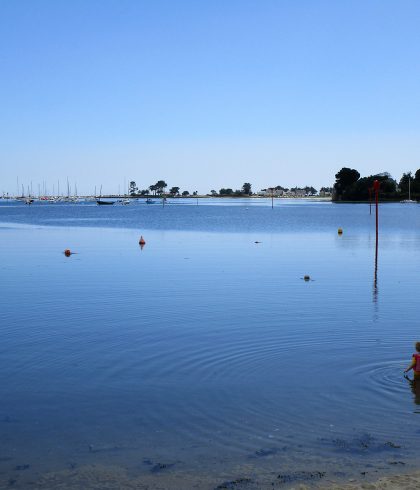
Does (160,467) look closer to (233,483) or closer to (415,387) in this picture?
(233,483)

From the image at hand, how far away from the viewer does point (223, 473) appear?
1110cm

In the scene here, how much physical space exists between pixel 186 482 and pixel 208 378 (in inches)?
242

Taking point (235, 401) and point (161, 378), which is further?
point (161, 378)

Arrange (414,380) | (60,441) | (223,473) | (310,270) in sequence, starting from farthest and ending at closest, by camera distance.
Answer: (310,270), (414,380), (60,441), (223,473)

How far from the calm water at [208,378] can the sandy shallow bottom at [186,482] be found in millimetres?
68

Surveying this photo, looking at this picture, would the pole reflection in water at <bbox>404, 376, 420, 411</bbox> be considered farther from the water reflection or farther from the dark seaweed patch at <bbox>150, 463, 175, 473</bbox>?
the dark seaweed patch at <bbox>150, 463, 175, 473</bbox>

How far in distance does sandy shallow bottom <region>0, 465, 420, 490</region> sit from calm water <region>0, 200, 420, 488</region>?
0.07m

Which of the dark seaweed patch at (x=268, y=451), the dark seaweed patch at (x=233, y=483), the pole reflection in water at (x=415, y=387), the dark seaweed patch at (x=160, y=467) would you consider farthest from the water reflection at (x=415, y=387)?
the dark seaweed patch at (x=160, y=467)

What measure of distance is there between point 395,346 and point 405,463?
29.9 ft

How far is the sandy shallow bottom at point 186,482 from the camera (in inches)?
410

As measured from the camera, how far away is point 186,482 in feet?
35.3

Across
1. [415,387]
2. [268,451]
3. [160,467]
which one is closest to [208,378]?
[268,451]

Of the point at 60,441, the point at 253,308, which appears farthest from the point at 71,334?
the point at 60,441

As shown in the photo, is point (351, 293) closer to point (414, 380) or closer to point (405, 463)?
point (414, 380)
